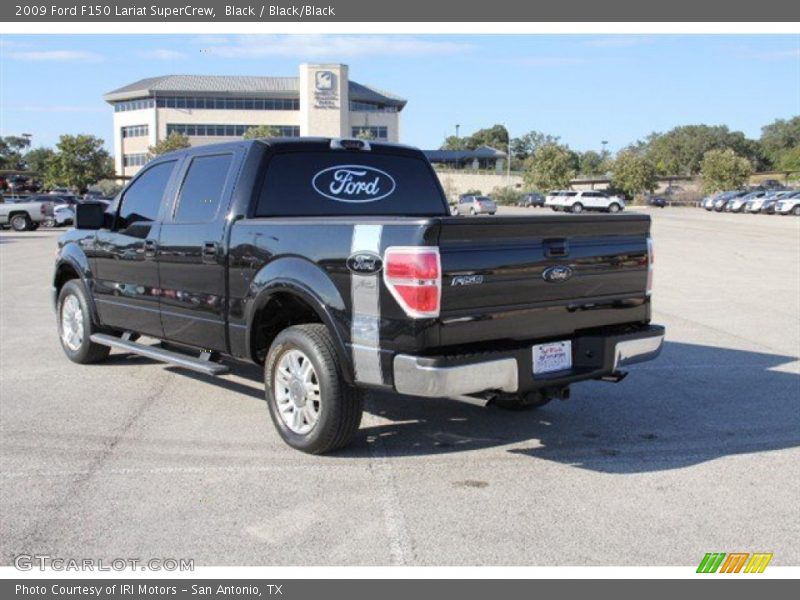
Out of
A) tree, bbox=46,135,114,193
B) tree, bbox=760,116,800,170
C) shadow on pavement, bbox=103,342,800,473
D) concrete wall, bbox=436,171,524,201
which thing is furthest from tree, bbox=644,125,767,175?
shadow on pavement, bbox=103,342,800,473

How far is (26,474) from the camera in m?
5.15

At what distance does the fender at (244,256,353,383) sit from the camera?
503 cm

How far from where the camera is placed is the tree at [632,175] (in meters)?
93.1

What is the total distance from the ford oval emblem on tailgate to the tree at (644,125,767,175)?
14186cm

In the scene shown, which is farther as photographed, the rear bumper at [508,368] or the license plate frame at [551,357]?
the license plate frame at [551,357]

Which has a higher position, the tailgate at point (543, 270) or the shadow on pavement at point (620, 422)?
the tailgate at point (543, 270)

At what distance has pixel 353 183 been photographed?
21.3ft

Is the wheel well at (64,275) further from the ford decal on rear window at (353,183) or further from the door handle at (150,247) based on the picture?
the ford decal on rear window at (353,183)

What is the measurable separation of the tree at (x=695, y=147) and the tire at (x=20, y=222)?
12065 cm

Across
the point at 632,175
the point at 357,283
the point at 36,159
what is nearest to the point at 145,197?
the point at 357,283

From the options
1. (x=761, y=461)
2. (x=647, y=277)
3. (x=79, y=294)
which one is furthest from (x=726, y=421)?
(x=79, y=294)

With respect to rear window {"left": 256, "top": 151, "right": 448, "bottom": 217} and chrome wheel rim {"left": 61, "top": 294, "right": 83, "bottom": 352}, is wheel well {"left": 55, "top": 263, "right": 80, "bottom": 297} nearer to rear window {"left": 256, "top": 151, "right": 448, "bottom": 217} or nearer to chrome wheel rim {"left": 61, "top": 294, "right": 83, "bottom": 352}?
chrome wheel rim {"left": 61, "top": 294, "right": 83, "bottom": 352}

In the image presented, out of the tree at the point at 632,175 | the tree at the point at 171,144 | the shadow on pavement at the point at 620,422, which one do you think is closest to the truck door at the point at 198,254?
the shadow on pavement at the point at 620,422
